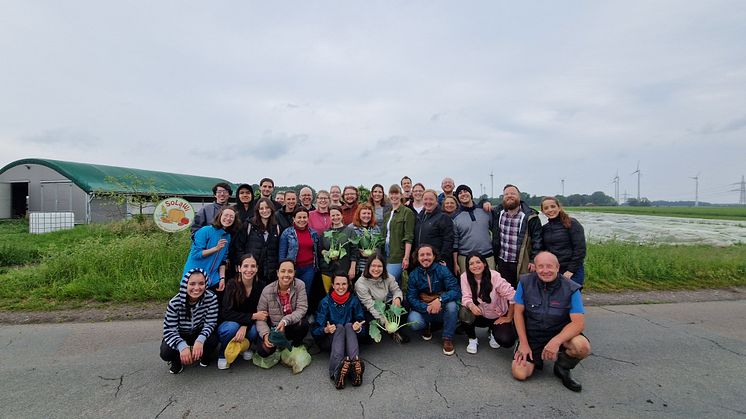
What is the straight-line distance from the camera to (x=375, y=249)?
4629 millimetres

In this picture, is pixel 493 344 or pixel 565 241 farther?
pixel 565 241

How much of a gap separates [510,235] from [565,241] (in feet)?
2.25

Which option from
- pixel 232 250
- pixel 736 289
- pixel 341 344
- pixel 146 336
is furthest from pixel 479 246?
pixel 736 289

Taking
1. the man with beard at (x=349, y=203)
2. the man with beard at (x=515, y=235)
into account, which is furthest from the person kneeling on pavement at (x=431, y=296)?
the man with beard at (x=349, y=203)

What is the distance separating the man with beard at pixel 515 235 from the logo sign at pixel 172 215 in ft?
24.6

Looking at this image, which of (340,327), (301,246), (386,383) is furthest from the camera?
(301,246)

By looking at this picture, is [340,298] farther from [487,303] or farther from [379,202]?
[379,202]

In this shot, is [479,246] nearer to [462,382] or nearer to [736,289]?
[462,382]

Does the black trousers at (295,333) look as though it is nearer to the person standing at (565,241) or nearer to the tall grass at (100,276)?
the tall grass at (100,276)

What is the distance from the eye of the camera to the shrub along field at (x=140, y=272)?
5.55 m

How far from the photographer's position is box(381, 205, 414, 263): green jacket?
4930 mm

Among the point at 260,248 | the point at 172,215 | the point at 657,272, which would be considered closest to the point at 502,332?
the point at 260,248

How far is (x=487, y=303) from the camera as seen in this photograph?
409 centimetres

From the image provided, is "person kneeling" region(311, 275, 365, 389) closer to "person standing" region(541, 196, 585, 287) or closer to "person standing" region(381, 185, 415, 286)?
"person standing" region(381, 185, 415, 286)
